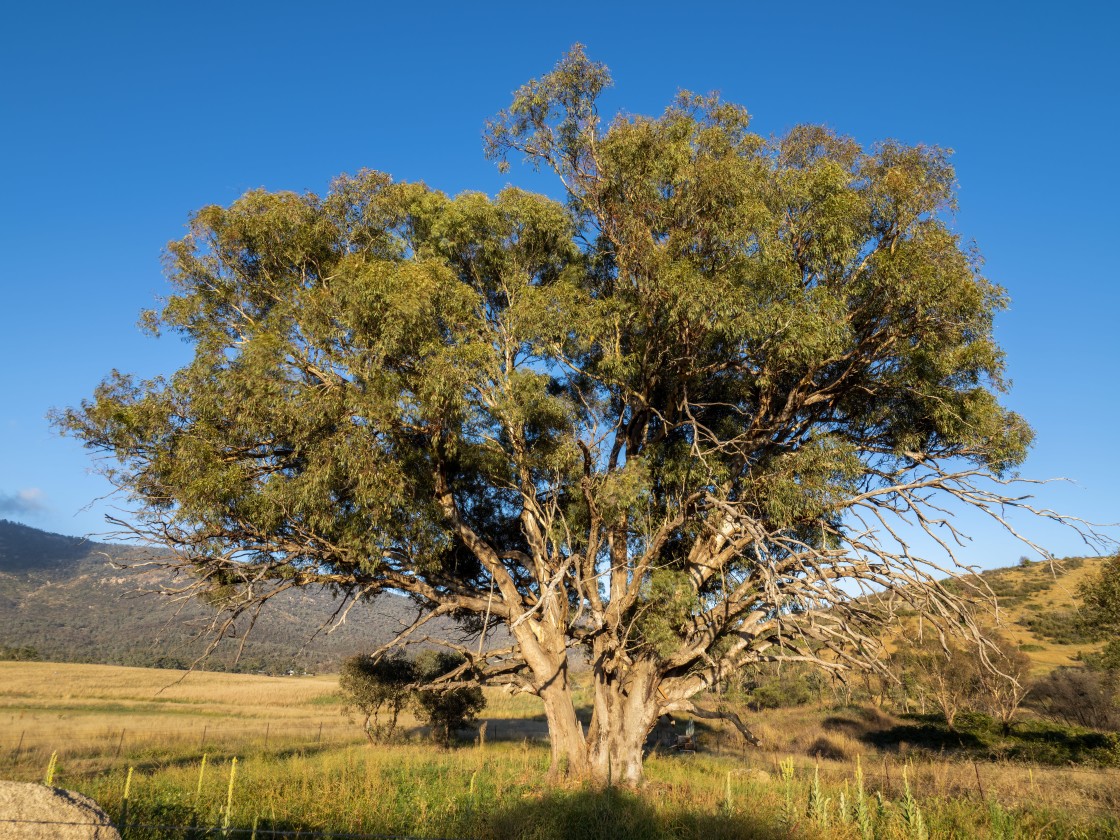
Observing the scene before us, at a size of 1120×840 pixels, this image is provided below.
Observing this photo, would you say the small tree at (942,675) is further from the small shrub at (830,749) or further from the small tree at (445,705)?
the small tree at (445,705)

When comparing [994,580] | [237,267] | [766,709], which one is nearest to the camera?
[237,267]

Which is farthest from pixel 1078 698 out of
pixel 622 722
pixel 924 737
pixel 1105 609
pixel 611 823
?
pixel 611 823

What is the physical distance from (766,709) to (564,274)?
115 feet

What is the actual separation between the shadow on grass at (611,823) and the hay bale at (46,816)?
4915 millimetres

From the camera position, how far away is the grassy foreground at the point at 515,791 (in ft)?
30.7

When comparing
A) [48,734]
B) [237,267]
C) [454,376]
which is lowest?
[48,734]

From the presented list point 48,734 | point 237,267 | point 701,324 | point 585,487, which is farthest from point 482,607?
point 48,734

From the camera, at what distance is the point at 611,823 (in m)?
9.59

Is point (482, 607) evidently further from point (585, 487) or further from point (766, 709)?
point (766, 709)

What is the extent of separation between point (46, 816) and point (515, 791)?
29.0ft

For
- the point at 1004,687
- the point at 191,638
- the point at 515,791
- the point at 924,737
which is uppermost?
the point at 1004,687

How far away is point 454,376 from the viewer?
1219cm

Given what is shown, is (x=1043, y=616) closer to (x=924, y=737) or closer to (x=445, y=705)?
(x=924, y=737)

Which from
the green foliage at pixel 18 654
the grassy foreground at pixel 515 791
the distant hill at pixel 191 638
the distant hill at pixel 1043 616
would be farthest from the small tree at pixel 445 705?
the green foliage at pixel 18 654
